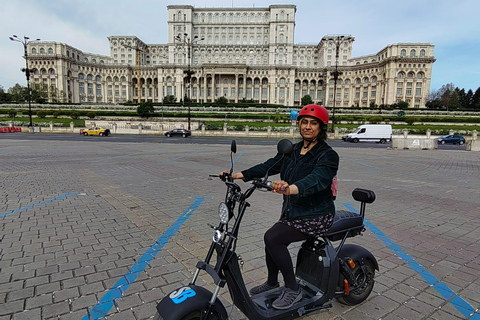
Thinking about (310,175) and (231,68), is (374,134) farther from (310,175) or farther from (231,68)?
(231,68)

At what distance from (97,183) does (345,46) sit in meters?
124

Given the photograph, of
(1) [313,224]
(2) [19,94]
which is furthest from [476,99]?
(2) [19,94]

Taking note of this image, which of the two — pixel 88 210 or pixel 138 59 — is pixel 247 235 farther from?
pixel 138 59

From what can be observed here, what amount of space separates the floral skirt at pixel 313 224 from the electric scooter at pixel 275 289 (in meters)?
0.15

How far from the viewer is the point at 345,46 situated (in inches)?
4449

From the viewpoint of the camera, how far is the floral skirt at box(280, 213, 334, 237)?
7.88 feet

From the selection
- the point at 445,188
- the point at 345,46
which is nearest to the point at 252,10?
the point at 345,46

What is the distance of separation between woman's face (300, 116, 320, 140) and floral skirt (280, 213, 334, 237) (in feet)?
2.37

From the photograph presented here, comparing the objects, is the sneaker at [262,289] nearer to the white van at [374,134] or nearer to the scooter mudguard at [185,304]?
the scooter mudguard at [185,304]

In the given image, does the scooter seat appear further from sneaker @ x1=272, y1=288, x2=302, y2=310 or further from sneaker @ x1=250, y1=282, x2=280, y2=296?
sneaker @ x1=250, y1=282, x2=280, y2=296

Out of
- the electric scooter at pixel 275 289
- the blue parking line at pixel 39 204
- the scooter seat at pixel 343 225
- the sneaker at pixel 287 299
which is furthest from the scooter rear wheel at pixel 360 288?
the blue parking line at pixel 39 204

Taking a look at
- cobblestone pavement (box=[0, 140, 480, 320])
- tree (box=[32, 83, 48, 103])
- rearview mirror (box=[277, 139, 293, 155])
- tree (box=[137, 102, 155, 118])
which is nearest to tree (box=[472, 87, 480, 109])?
tree (box=[137, 102, 155, 118])

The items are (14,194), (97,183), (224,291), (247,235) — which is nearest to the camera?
(224,291)

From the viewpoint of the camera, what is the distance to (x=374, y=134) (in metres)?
34.4
